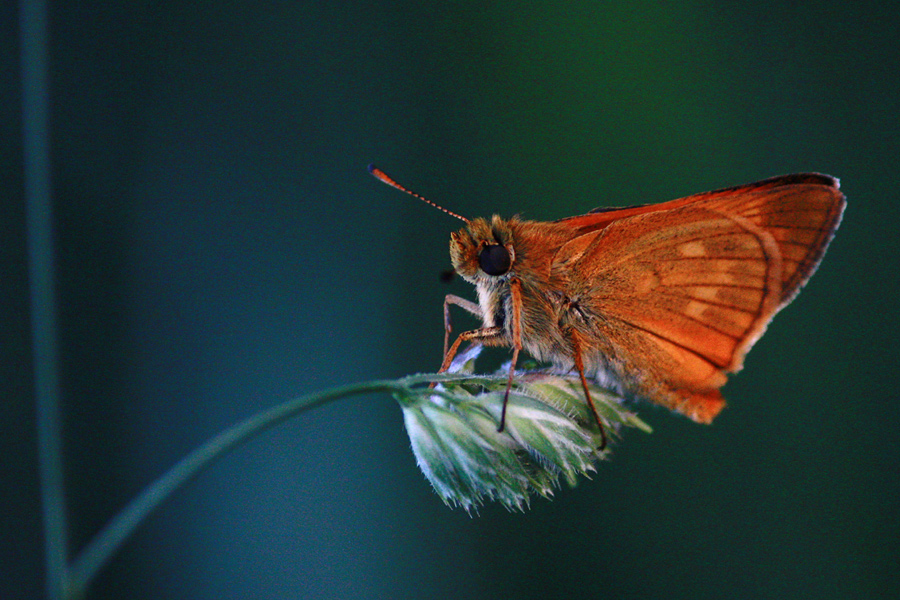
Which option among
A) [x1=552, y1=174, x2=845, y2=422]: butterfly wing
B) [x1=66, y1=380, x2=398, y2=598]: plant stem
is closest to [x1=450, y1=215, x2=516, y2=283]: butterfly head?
[x1=552, y1=174, x2=845, y2=422]: butterfly wing

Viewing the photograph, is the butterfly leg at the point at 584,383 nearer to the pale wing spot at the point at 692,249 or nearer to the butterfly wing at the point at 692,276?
the butterfly wing at the point at 692,276

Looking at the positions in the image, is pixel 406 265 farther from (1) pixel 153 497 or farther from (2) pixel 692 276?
(1) pixel 153 497

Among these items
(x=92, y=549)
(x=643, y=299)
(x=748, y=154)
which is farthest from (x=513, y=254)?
(x=748, y=154)

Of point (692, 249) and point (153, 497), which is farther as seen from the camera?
point (692, 249)

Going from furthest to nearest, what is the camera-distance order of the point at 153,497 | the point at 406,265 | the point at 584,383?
the point at 406,265 → the point at 584,383 → the point at 153,497

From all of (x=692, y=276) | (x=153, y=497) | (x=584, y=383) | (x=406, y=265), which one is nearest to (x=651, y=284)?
(x=692, y=276)

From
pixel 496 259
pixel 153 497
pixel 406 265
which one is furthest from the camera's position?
pixel 406 265

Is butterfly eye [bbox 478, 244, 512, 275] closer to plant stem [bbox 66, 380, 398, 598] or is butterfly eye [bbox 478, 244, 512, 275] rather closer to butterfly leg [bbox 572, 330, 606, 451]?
butterfly leg [bbox 572, 330, 606, 451]
